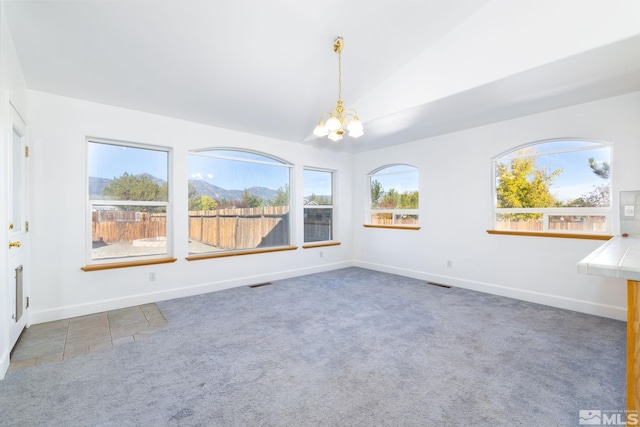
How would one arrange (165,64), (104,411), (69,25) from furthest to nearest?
(165,64) → (69,25) → (104,411)

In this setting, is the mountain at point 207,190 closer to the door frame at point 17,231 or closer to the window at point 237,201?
the window at point 237,201

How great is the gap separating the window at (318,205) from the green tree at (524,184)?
2.96 meters

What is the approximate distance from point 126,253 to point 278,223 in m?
2.31

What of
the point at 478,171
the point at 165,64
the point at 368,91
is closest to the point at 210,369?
the point at 165,64

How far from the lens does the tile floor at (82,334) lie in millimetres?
2434

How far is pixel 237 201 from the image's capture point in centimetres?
474

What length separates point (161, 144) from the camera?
3.86 metres

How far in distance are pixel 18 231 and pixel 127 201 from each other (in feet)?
3.58

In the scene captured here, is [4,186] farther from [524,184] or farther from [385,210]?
[524,184]

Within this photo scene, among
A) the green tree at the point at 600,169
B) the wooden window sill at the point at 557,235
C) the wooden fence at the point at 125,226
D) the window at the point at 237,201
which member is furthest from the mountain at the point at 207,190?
the green tree at the point at 600,169

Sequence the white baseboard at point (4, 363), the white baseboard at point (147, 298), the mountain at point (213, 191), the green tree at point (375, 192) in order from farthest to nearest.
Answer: the green tree at point (375, 192), the mountain at point (213, 191), the white baseboard at point (147, 298), the white baseboard at point (4, 363)

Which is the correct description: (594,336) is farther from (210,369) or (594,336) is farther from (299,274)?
(299,274)

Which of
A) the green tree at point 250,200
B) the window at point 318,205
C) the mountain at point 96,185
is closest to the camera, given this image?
the mountain at point 96,185

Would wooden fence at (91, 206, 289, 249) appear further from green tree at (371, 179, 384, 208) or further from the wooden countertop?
the wooden countertop
